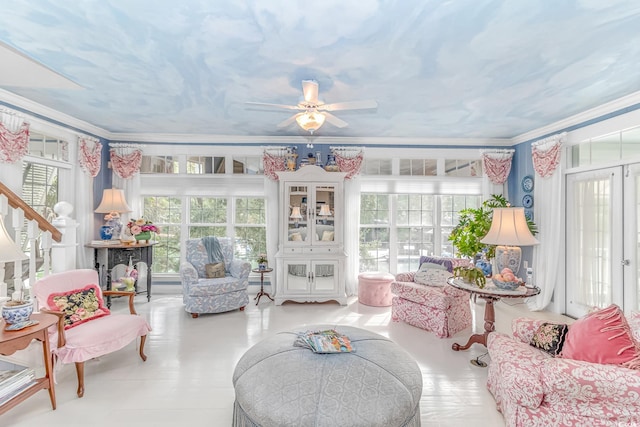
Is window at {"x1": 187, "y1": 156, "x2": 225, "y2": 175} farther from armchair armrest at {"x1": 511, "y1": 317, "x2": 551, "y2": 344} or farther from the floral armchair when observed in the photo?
armchair armrest at {"x1": 511, "y1": 317, "x2": 551, "y2": 344}

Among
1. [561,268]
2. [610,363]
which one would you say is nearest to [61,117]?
[610,363]

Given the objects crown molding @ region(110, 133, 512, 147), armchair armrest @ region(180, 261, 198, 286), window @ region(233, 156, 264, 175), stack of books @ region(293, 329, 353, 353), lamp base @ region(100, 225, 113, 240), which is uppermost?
crown molding @ region(110, 133, 512, 147)

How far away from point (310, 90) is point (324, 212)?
2.40m

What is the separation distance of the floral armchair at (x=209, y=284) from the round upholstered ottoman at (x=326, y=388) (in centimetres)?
214

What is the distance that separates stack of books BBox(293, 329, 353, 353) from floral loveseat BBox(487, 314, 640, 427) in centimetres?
96

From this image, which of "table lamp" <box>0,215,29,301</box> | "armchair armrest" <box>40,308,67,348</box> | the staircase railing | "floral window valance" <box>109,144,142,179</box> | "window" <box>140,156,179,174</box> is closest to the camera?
"table lamp" <box>0,215,29,301</box>

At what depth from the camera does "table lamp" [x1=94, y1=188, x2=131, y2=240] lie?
432cm

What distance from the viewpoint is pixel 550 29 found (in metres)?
2.07

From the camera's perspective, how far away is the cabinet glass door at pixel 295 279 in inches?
181

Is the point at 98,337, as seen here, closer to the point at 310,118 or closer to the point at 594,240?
the point at 310,118

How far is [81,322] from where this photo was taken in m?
2.62

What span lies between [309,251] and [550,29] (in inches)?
139

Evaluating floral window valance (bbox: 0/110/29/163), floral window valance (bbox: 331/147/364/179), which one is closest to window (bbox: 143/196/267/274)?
floral window valance (bbox: 331/147/364/179)

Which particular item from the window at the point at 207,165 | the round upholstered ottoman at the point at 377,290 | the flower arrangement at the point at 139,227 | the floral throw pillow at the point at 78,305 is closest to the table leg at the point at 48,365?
the floral throw pillow at the point at 78,305
